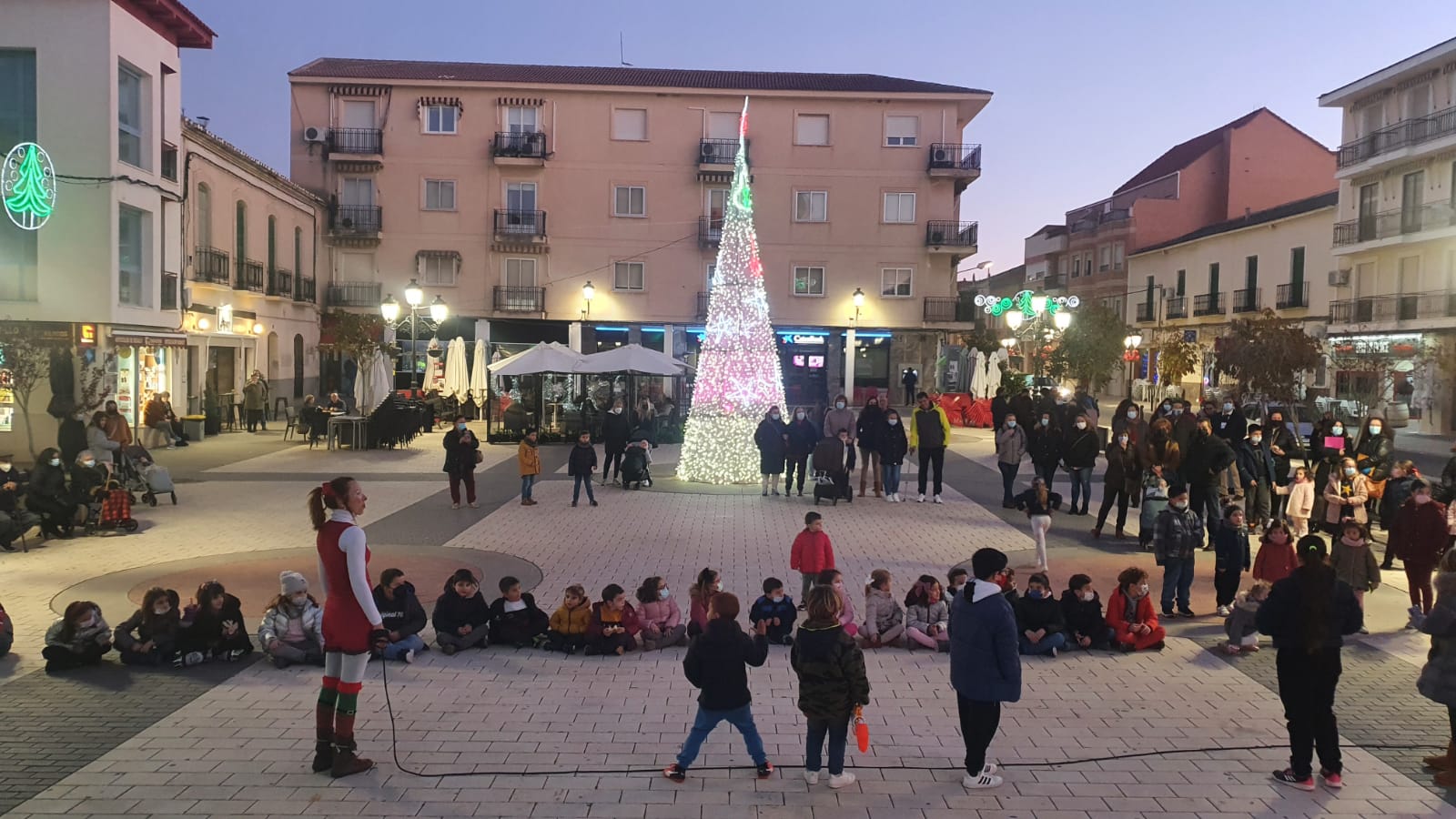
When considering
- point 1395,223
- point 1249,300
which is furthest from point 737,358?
point 1249,300

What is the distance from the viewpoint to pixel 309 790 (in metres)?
5.76

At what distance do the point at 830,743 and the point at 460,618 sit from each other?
3973mm

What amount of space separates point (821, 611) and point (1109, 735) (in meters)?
2.58

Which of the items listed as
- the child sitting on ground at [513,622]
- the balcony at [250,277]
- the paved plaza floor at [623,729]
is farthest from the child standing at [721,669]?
the balcony at [250,277]

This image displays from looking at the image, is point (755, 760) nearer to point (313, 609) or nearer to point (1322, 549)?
point (1322, 549)

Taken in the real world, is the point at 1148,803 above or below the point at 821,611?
below

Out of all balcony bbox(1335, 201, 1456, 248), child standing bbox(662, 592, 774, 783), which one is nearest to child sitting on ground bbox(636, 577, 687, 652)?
child standing bbox(662, 592, 774, 783)

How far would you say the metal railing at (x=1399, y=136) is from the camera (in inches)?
1217

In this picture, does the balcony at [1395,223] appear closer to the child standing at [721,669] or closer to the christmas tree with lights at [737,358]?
the christmas tree with lights at [737,358]

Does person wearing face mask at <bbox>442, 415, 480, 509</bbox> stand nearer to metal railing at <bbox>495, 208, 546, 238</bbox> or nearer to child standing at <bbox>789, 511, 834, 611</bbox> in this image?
child standing at <bbox>789, 511, 834, 611</bbox>

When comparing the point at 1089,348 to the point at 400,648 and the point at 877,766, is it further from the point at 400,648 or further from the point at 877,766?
the point at 877,766

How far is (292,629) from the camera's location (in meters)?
8.16

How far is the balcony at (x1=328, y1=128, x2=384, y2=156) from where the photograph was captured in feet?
131

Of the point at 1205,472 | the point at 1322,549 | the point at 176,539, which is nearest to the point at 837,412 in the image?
the point at 1205,472
